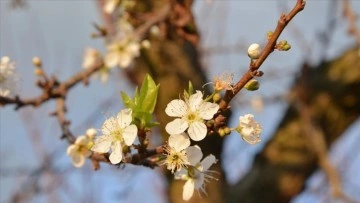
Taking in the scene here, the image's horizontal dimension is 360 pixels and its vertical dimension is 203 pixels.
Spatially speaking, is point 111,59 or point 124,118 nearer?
point 124,118

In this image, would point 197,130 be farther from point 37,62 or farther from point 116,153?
point 37,62

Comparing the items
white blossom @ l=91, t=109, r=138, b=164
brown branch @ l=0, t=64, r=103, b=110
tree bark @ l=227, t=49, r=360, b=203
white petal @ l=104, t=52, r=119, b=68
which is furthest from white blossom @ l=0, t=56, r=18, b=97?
tree bark @ l=227, t=49, r=360, b=203

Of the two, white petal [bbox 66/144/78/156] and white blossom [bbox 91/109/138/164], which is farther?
white petal [bbox 66/144/78/156]

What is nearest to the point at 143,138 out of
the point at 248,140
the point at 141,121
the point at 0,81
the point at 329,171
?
the point at 141,121

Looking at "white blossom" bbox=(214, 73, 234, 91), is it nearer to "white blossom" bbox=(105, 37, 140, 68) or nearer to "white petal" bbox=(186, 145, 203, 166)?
"white petal" bbox=(186, 145, 203, 166)

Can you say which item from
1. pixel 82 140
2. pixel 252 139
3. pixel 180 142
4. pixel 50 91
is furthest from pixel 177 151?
pixel 50 91

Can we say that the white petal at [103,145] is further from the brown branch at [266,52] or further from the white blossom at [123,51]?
the white blossom at [123,51]
